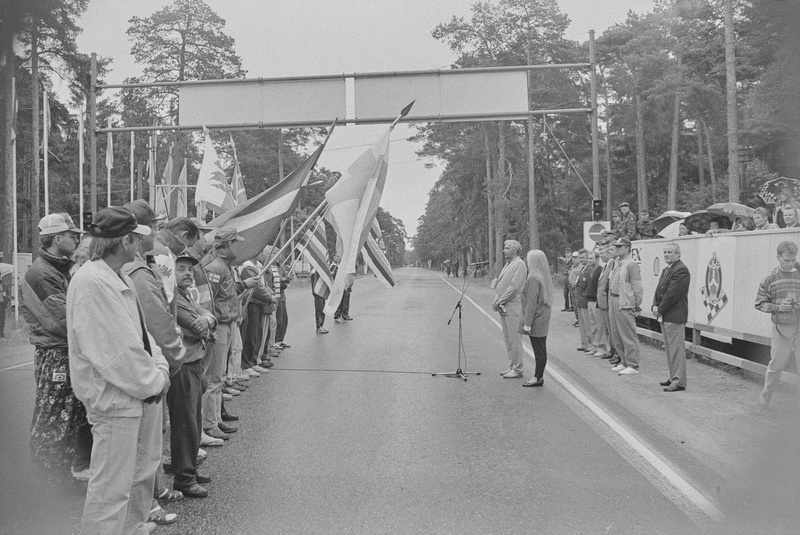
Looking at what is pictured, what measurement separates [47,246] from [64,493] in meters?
1.81

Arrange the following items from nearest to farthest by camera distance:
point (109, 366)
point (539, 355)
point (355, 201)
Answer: point (109, 366) → point (355, 201) → point (539, 355)

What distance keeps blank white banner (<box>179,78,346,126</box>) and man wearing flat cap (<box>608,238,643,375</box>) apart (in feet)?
25.4

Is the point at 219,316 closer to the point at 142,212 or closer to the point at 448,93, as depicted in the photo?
the point at 142,212

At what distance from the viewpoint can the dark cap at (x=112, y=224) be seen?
3025 mm

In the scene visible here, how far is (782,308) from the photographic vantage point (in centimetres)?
614

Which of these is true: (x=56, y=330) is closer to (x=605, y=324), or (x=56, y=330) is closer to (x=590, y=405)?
(x=590, y=405)

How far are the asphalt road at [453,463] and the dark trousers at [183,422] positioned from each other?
220mm

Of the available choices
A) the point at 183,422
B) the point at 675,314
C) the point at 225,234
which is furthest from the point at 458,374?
the point at 183,422

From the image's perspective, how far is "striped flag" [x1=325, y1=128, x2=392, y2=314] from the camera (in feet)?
20.5

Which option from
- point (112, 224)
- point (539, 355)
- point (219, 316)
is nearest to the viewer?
point (112, 224)

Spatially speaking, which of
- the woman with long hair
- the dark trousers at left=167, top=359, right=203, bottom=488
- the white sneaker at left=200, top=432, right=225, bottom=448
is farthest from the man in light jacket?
the dark trousers at left=167, top=359, right=203, bottom=488

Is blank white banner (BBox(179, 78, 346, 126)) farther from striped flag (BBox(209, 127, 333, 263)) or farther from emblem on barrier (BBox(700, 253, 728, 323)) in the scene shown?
emblem on barrier (BBox(700, 253, 728, 323))

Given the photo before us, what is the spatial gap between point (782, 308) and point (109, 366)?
20.2 feet

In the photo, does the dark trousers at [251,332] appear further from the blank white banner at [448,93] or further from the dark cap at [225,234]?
the blank white banner at [448,93]
